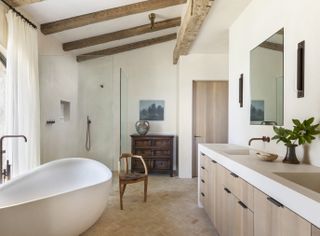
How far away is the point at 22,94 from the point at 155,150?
3.03m

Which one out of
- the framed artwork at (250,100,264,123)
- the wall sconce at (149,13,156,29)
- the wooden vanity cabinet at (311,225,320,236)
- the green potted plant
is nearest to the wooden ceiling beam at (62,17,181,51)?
the wall sconce at (149,13,156,29)

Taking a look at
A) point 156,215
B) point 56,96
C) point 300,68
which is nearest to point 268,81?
point 300,68

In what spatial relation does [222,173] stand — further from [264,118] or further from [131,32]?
[131,32]

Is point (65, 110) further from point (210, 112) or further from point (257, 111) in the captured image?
point (257, 111)

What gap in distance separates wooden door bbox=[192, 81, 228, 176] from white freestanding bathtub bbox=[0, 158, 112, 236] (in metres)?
2.57

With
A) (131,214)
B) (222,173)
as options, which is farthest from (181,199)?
(222,173)

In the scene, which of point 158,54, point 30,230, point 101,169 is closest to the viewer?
point 30,230

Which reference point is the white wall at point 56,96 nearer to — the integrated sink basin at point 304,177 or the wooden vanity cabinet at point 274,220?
the wooden vanity cabinet at point 274,220

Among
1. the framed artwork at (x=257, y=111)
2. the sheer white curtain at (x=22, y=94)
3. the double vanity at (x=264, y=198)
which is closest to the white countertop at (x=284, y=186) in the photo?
the double vanity at (x=264, y=198)

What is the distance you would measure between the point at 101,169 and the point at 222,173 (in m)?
1.84

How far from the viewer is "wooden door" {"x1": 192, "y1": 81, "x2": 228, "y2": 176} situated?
539 centimetres

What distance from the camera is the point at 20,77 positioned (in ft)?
10.5

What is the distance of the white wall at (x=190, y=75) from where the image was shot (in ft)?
17.4

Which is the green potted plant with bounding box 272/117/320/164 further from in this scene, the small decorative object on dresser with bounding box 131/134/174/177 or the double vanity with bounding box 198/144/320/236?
the small decorative object on dresser with bounding box 131/134/174/177
